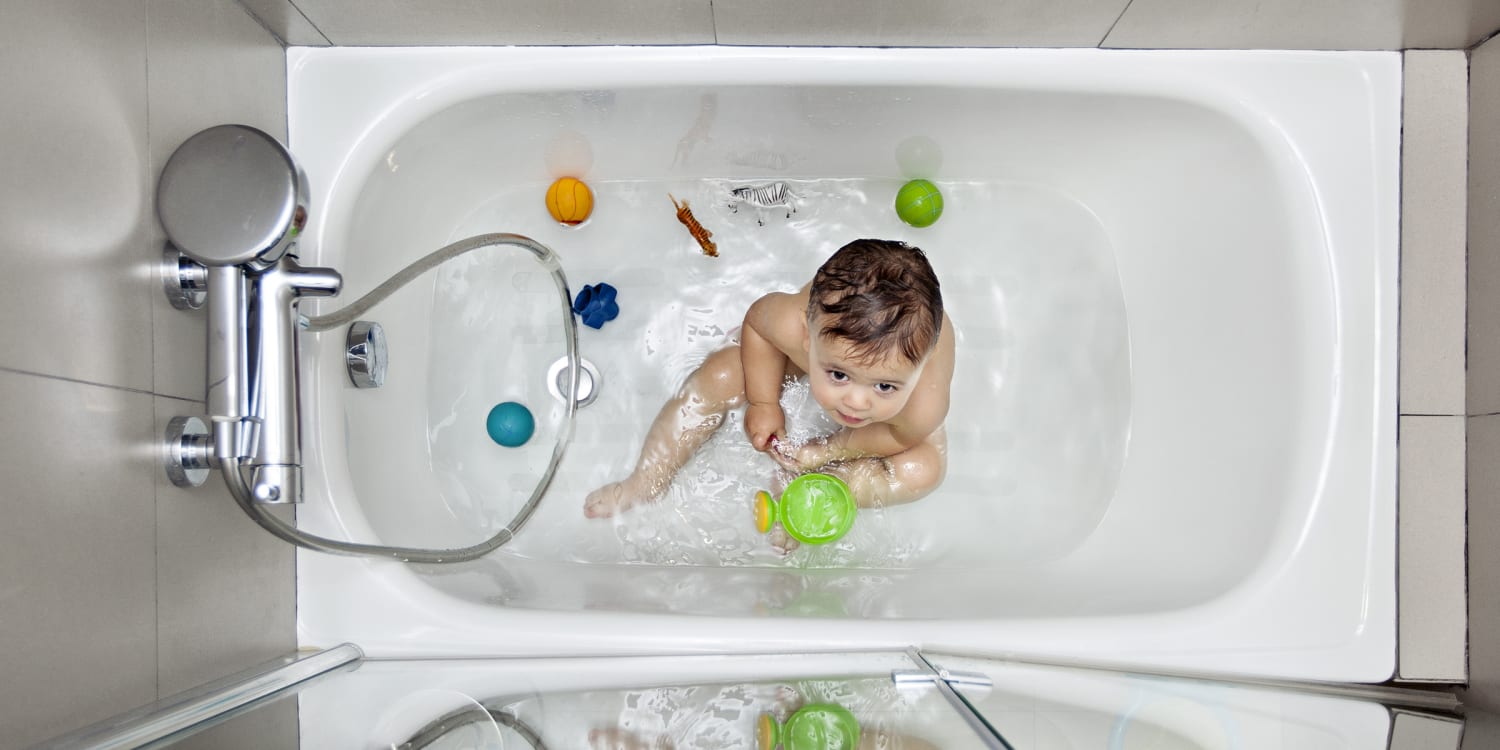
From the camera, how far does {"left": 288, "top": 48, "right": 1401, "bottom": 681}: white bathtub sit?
112cm

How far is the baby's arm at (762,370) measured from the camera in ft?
4.17

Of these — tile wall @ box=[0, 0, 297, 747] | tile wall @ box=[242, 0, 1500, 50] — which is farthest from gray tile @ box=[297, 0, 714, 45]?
tile wall @ box=[0, 0, 297, 747]

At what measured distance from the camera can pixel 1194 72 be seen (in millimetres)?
1164

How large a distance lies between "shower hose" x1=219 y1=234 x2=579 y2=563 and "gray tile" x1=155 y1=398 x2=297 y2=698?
0.18ft

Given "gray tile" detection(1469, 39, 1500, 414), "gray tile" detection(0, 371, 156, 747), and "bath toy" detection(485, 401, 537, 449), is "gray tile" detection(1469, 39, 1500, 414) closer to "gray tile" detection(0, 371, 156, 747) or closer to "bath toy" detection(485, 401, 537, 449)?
"bath toy" detection(485, 401, 537, 449)

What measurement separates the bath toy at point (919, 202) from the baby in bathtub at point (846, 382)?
0.17 m

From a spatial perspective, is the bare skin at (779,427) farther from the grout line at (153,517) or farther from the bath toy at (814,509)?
the grout line at (153,517)

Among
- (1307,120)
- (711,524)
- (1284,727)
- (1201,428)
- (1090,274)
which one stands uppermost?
(1307,120)

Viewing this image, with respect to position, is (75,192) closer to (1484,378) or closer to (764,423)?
(764,423)

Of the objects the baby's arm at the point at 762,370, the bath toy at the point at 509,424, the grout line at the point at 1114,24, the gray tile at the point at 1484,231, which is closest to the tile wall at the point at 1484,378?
the gray tile at the point at 1484,231

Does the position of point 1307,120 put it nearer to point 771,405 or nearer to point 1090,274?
point 1090,274

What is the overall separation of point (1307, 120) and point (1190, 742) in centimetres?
77

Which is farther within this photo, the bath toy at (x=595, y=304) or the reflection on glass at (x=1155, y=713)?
the bath toy at (x=595, y=304)

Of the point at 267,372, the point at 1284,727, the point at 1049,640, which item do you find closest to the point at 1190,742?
the point at 1284,727
